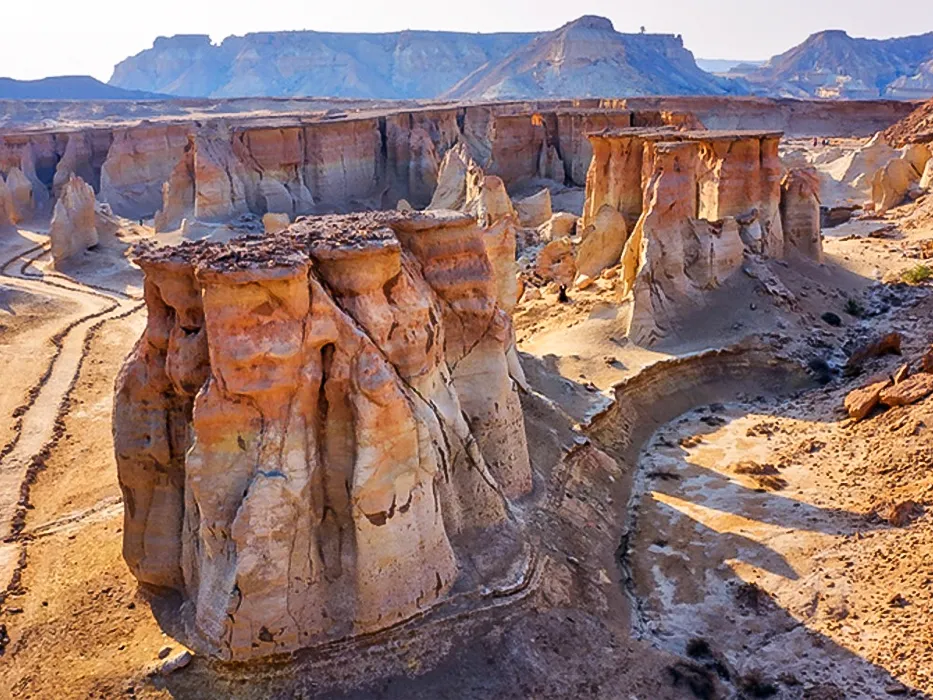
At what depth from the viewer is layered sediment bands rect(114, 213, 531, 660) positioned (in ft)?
28.8

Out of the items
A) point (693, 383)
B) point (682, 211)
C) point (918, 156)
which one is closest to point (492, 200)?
point (682, 211)

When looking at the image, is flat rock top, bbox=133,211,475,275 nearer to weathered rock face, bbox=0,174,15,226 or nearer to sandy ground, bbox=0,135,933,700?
sandy ground, bbox=0,135,933,700

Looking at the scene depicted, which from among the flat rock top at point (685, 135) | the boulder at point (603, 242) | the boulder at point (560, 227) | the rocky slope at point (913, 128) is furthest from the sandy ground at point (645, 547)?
the rocky slope at point (913, 128)

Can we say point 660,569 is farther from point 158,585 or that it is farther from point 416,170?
point 416,170

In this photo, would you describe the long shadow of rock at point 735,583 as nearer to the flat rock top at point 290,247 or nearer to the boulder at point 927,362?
the boulder at point 927,362

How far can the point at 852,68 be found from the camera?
518 feet

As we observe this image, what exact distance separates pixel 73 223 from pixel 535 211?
21716mm

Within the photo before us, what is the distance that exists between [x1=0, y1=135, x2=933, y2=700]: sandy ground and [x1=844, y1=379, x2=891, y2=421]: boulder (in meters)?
0.34

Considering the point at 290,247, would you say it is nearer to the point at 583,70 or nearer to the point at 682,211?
the point at 682,211

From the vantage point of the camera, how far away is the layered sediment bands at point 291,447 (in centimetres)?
879

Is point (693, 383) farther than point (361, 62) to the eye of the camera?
No

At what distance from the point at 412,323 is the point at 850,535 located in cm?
810

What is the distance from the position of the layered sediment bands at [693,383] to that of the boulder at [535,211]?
2108cm

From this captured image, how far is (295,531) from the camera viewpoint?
9023mm
